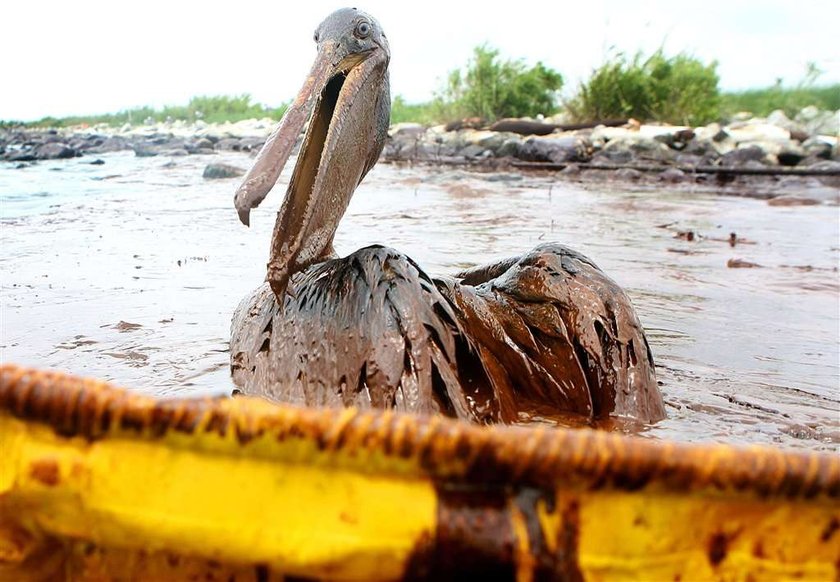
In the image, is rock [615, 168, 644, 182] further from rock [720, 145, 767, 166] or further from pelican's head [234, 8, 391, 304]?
pelican's head [234, 8, 391, 304]

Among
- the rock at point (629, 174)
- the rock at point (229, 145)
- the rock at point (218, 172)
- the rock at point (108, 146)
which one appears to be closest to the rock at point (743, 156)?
the rock at point (629, 174)

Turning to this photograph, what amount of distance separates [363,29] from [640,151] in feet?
45.7

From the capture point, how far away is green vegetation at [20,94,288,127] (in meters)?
48.2

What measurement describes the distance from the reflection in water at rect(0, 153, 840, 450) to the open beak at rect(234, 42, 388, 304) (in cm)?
73

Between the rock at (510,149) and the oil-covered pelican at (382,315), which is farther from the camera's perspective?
the rock at (510,149)

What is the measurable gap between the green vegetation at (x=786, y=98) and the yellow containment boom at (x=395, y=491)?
24421mm

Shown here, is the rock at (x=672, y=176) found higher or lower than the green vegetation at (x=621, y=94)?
lower

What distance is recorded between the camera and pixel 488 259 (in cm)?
679

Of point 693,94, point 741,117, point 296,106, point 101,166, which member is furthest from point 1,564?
point 741,117

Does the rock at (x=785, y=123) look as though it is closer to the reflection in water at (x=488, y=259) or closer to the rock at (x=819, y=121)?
the rock at (x=819, y=121)

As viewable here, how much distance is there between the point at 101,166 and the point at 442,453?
20297 mm

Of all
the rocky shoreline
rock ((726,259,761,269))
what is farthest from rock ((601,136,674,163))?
rock ((726,259,761,269))

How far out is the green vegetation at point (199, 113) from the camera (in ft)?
158

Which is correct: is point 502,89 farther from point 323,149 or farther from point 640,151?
point 323,149
